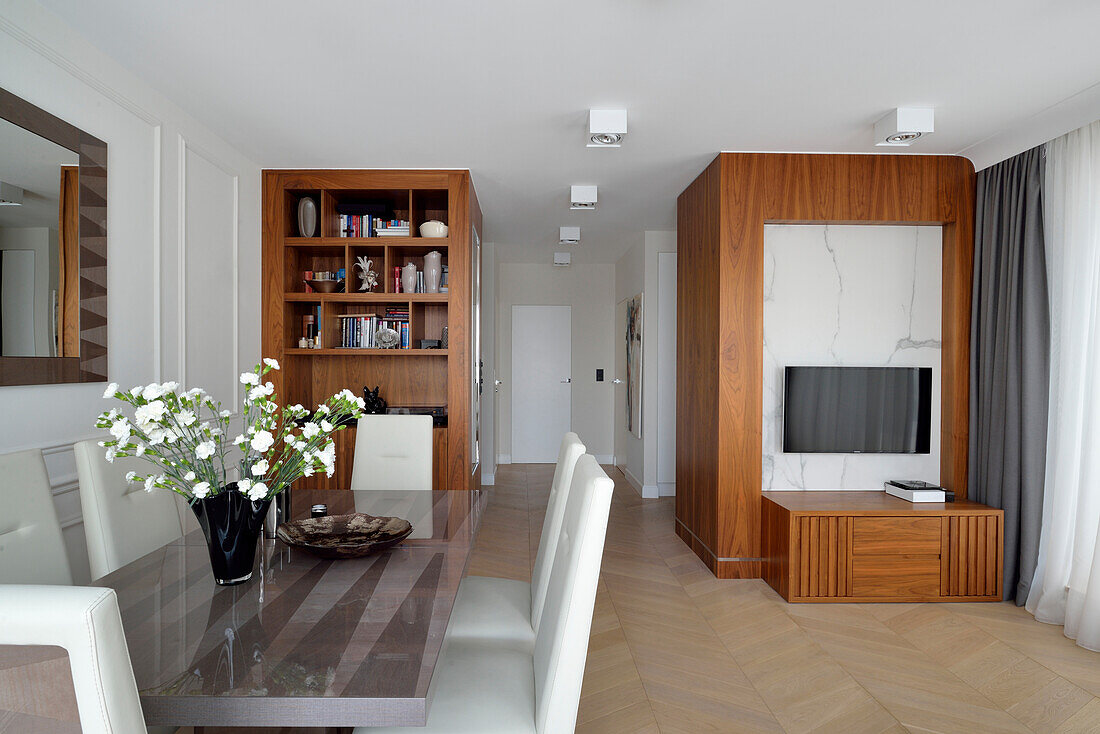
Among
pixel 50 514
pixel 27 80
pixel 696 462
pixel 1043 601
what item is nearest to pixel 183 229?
pixel 27 80

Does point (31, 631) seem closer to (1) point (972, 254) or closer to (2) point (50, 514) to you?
(2) point (50, 514)

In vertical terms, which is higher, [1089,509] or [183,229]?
[183,229]

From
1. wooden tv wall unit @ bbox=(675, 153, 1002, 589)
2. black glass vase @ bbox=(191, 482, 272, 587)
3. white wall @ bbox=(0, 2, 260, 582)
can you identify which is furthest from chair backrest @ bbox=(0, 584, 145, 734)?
wooden tv wall unit @ bbox=(675, 153, 1002, 589)

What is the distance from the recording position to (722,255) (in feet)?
12.8

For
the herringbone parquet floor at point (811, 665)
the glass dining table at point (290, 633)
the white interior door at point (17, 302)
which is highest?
the white interior door at point (17, 302)

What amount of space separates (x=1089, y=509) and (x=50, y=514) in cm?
417

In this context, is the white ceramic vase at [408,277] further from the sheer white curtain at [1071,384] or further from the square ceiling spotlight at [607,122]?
the sheer white curtain at [1071,384]

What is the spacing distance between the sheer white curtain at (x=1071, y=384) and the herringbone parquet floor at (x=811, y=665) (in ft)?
0.83

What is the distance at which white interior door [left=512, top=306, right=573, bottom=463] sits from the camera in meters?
8.02

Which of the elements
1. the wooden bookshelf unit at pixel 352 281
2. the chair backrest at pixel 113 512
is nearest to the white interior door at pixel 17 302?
the chair backrest at pixel 113 512

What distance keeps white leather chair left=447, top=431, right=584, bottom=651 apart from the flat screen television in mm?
2198

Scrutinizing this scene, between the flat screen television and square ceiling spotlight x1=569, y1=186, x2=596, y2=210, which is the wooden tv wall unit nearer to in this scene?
the flat screen television

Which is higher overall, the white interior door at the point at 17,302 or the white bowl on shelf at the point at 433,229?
the white bowl on shelf at the point at 433,229

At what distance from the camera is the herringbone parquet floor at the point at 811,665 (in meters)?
2.36
